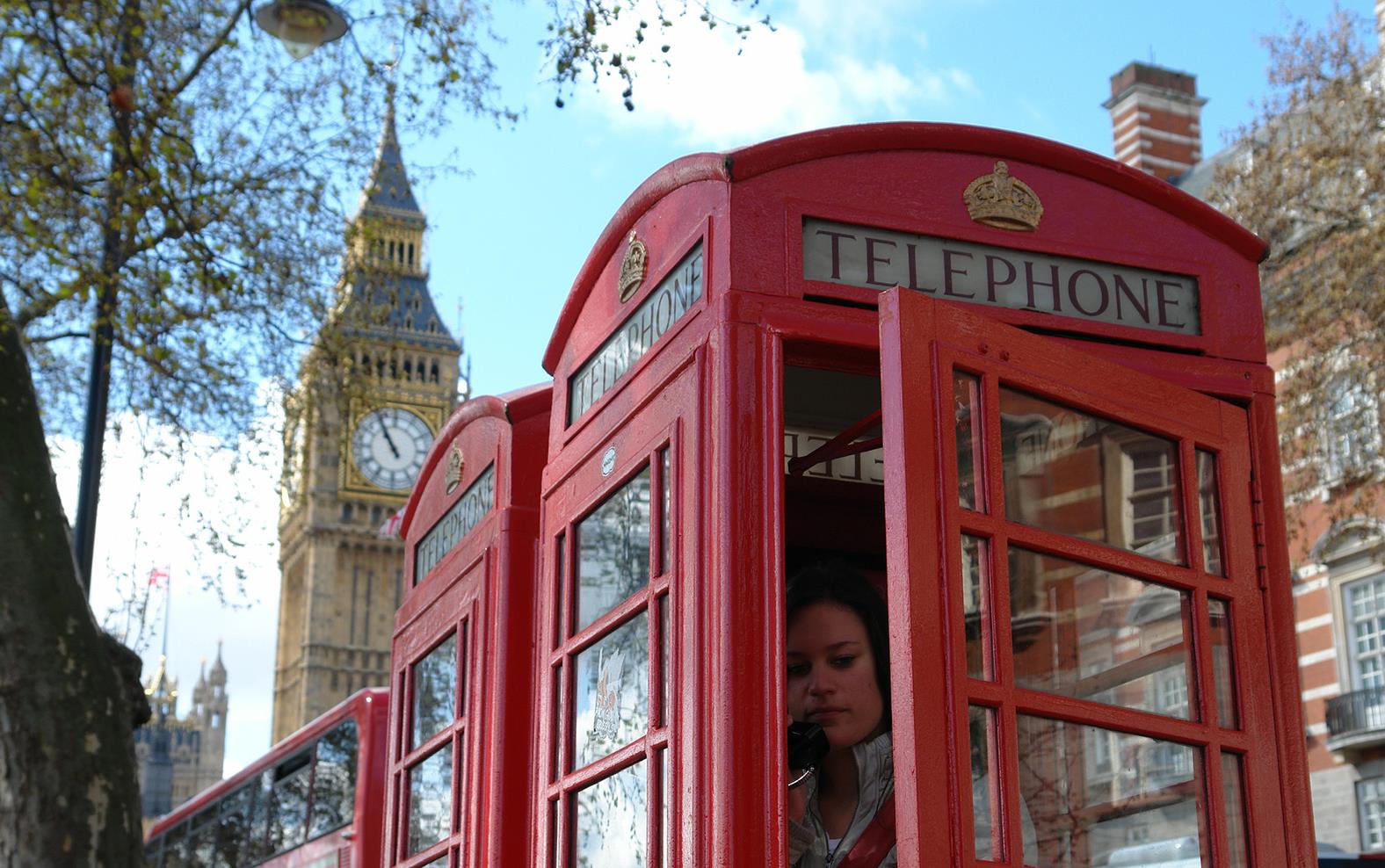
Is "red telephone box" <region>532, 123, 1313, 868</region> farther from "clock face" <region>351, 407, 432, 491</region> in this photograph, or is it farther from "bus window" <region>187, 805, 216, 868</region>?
"clock face" <region>351, 407, 432, 491</region>

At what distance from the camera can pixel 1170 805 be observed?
3.74 m

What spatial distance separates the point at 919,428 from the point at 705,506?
0.61 metres

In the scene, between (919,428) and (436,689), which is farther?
(436,689)

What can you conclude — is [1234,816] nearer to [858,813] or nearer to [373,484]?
[858,813]

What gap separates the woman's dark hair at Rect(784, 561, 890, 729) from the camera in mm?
5016

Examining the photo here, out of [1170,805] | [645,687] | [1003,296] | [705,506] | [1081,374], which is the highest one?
[1003,296]

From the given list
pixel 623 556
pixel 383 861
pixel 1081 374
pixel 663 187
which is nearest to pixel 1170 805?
pixel 1081 374

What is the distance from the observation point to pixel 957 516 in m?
3.58

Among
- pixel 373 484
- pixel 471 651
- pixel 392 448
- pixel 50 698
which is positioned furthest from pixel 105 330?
pixel 373 484

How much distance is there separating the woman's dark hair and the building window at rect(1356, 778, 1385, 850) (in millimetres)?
19150

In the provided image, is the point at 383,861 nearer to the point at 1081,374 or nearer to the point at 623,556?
the point at 623,556

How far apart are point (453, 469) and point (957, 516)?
376cm

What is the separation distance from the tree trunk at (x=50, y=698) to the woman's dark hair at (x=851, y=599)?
2065 mm

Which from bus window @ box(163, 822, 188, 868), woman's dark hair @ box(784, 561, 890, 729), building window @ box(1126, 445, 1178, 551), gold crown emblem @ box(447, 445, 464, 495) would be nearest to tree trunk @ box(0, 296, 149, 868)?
gold crown emblem @ box(447, 445, 464, 495)
